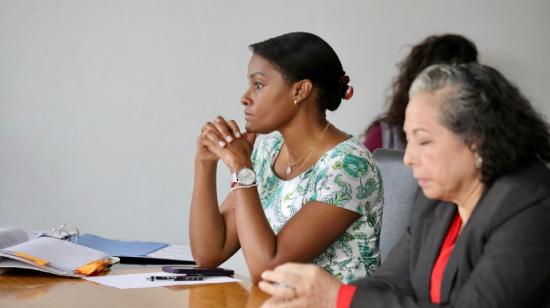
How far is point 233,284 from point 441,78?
753mm

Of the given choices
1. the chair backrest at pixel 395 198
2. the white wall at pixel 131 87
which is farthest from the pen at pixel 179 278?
the white wall at pixel 131 87

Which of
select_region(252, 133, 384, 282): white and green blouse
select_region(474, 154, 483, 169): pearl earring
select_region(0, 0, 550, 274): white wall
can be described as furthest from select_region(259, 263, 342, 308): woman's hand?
select_region(0, 0, 550, 274): white wall

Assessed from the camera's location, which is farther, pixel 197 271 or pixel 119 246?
pixel 119 246

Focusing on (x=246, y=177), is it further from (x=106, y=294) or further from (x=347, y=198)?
(x=106, y=294)

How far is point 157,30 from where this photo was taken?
11.7 ft

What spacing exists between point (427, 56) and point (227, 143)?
1.81 meters

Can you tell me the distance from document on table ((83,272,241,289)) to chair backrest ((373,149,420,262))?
1.64ft

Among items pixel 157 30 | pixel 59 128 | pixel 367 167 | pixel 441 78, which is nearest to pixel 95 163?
pixel 59 128

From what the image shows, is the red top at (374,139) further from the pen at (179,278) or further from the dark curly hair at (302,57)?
the pen at (179,278)

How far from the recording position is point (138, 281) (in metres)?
1.89

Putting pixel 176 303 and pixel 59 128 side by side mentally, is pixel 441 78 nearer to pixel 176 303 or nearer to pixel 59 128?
pixel 176 303

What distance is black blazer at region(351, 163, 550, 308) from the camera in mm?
1348

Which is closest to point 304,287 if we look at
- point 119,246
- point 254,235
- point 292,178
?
point 254,235

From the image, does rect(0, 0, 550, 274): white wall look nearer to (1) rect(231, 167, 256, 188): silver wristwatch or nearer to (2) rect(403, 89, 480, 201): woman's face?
(1) rect(231, 167, 256, 188): silver wristwatch
